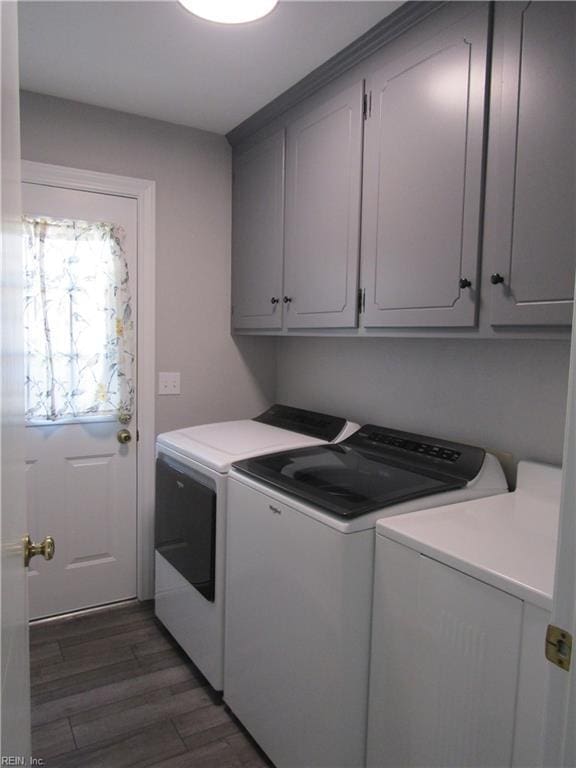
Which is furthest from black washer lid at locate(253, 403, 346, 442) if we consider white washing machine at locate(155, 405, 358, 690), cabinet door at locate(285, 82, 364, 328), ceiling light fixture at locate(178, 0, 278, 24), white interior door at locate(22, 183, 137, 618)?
ceiling light fixture at locate(178, 0, 278, 24)

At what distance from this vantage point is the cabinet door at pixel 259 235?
2396 millimetres

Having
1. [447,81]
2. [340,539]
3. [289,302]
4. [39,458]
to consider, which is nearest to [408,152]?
[447,81]

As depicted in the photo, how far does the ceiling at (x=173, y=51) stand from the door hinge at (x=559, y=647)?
177 cm

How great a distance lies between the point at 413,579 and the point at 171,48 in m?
1.96

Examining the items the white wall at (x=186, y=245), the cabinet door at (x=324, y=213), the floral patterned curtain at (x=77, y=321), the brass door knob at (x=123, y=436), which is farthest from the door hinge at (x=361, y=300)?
the brass door knob at (x=123, y=436)

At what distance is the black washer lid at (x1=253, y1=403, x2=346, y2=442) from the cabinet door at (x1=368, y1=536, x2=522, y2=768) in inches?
37.2

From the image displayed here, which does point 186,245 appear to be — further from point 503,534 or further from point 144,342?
point 503,534

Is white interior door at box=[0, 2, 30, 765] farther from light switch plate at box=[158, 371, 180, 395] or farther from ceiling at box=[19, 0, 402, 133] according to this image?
light switch plate at box=[158, 371, 180, 395]

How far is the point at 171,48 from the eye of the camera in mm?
1906

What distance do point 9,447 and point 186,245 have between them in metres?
2.21

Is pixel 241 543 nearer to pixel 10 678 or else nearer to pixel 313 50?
pixel 10 678

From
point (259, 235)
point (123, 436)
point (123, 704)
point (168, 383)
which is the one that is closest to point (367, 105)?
point (259, 235)

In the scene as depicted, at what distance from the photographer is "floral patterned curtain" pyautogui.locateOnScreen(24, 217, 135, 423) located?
2.35 meters

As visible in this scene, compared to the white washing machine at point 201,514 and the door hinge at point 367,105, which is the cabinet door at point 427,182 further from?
the white washing machine at point 201,514
